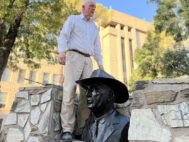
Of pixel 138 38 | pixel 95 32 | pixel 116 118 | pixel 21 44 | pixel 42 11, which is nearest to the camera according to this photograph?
pixel 116 118

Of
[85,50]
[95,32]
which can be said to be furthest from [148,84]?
[95,32]

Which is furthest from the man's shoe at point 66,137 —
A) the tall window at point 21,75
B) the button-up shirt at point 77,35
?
the tall window at point 21,75

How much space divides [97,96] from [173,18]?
726cm

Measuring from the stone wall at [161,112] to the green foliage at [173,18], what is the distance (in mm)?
6674

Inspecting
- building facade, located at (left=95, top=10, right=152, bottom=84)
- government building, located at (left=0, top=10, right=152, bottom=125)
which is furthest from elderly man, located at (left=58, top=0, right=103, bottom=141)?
building facade, located at (left=95, top=10, right=152, bottom=84)

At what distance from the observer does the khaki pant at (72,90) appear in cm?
200

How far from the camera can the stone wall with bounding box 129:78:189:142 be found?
111cm

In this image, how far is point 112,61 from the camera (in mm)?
21812

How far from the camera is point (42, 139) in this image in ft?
6.46

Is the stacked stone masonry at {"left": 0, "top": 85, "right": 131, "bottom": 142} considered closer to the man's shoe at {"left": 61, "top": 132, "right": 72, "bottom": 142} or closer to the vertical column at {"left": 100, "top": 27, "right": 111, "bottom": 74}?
the man's shoe at {"left": 61, "top": 132, "right": 72, "bottom": 142}

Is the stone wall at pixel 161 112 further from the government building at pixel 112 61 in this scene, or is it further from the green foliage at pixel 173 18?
the government building at pixel 112 61

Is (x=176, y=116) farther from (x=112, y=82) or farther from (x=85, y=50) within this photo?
(x=85, y=50)

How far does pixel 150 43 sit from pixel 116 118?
8.60 m

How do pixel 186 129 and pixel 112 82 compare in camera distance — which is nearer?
pixel 186 129
